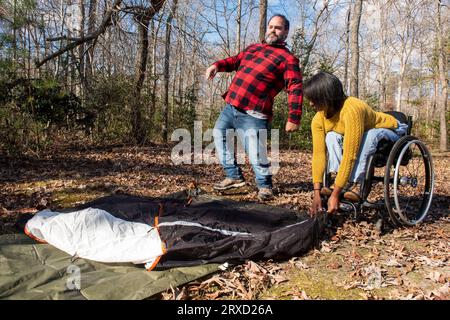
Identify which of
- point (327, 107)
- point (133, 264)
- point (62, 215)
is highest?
point (327, 107)

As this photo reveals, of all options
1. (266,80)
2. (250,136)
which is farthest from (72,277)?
(266,80)

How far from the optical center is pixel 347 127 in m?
2.43

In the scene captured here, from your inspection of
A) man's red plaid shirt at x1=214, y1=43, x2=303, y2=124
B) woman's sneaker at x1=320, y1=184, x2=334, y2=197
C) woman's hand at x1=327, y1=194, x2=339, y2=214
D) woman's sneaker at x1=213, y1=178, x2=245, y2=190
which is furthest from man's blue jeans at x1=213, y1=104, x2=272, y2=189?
woman's hand at x1=327, y1=194, x2=339, y2=214

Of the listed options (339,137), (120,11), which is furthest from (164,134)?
(339,137)

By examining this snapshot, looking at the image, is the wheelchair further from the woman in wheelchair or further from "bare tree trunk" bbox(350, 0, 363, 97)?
"bare tree trunk" bbox(350, 0, 363, 97)

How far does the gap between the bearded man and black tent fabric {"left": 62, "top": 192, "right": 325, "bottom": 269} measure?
34.9 inches

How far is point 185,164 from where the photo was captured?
19.9 feet

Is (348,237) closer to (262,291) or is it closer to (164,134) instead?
(262,291)

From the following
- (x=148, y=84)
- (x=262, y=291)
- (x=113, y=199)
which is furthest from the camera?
(x=148, y=84)

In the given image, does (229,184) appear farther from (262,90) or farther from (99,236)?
(99,236)

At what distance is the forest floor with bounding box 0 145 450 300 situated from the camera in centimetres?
185

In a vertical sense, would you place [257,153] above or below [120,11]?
below
